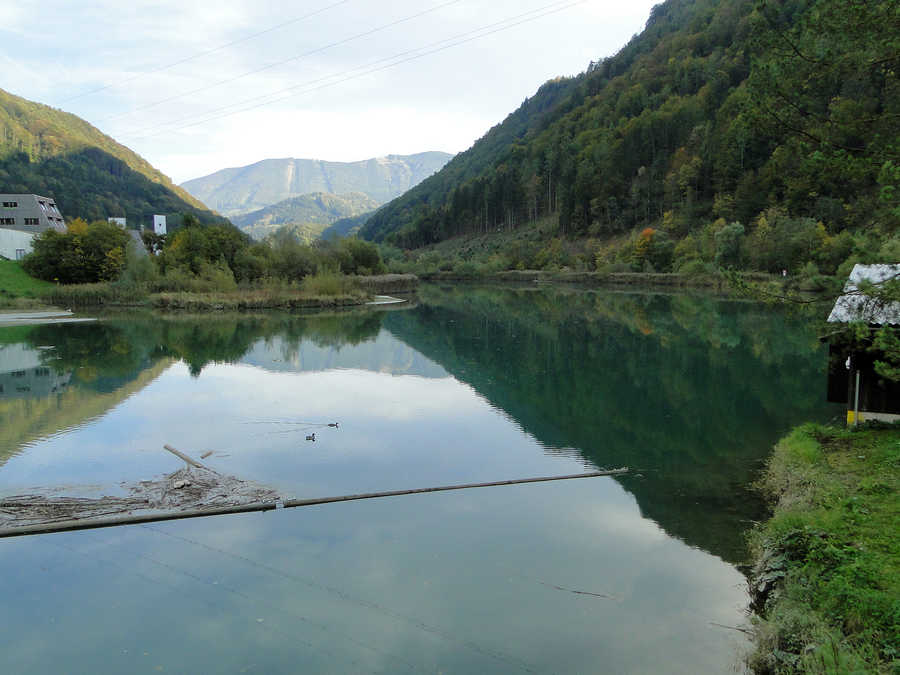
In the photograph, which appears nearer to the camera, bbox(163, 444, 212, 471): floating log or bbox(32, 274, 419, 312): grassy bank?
bbox(163, 444, 212, 471): floating log

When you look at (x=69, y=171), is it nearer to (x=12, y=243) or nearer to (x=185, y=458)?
(x=12, y=243)

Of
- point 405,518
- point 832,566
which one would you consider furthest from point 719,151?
point 832,566

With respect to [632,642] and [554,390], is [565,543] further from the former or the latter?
[554,390]

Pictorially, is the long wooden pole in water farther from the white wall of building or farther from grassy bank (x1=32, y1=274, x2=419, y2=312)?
the white wall of building

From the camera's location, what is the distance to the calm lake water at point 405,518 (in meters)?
5.93

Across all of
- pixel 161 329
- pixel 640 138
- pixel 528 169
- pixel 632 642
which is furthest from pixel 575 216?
pixel 632 642

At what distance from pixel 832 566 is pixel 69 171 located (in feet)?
408

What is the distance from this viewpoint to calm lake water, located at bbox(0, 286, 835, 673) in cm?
593

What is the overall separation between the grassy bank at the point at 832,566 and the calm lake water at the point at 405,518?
0.55m

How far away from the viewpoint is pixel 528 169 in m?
113

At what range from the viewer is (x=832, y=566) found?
575 cm

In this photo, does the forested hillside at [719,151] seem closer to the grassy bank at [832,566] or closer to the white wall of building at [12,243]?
the grassy bank at [832,566]

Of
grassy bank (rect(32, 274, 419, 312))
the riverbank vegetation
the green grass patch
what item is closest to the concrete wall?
the riverbank vegetation

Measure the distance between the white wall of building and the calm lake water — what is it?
1621 inches
